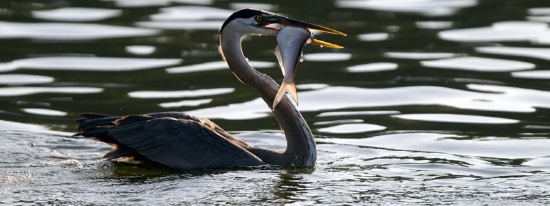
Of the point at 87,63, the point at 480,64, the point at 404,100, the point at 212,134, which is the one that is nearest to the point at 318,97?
the point at 404,100

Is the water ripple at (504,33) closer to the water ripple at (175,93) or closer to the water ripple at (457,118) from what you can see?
the water ripple at (457,118)

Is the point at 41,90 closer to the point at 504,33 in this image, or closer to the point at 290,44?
the point at 290,44

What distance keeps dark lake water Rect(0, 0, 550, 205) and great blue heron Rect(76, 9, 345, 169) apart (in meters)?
0.21

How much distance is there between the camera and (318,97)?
15.5 meters

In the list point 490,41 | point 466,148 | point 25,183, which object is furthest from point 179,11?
point 25,183

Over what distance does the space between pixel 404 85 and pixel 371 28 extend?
346 centimetres

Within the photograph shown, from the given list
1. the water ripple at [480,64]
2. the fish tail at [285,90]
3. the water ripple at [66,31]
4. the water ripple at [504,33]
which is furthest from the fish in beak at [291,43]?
the water ripple at [66,31]

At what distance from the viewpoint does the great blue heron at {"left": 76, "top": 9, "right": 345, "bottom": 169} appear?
11.6m

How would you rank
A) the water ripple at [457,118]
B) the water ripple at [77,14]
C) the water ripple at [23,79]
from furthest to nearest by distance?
the water ripple at [77,14]
the water ripple at [23,79]
the water ripple at [457,118]

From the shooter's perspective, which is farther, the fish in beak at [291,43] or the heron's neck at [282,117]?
the heron's neck at [282,117]

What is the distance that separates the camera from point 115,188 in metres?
10.7

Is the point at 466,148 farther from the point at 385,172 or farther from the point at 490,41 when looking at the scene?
the point at 490,41

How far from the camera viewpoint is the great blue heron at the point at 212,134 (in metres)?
11.6

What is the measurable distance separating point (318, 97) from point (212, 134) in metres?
4.05
